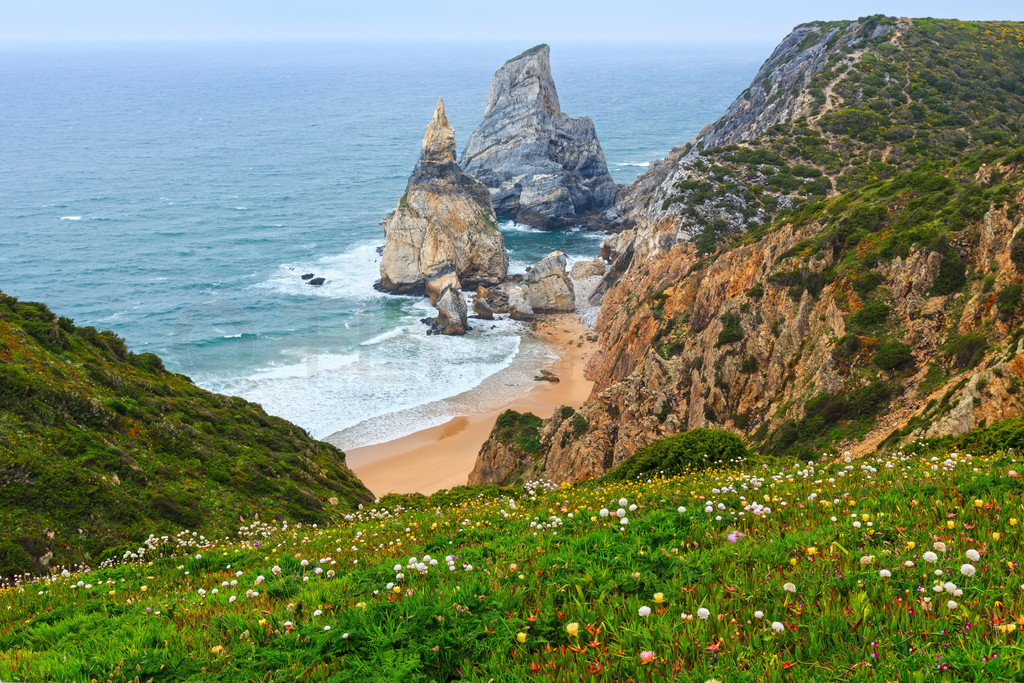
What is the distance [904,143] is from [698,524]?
6152 centimetres

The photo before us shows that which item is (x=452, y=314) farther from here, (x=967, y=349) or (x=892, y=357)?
(x=967, y=349)

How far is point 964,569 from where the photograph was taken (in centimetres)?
534

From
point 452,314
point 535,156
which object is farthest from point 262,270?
point 535,156

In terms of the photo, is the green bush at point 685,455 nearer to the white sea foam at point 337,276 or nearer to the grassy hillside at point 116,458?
the grassy hillside at point 116,458

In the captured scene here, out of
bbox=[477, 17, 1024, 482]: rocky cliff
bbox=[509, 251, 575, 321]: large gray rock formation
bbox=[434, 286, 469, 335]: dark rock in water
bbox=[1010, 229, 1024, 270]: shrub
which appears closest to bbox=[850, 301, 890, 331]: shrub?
bbox=[477, 17, 1024, 482]: rocky cliff

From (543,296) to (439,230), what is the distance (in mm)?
15976

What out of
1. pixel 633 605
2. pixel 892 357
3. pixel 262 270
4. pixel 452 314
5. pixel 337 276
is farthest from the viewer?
pixel 262 270

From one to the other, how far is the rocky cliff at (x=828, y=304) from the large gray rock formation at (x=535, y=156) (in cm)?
4743

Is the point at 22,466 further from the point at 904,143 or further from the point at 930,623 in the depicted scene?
the point at 904,143

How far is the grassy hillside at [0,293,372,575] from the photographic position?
16938 mm

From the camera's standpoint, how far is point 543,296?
2822 inches

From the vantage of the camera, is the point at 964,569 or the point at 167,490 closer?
the point at 964,569

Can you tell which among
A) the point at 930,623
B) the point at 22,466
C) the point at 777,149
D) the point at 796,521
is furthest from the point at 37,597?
the point at 777,149

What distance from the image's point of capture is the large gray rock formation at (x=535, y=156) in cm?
10581
